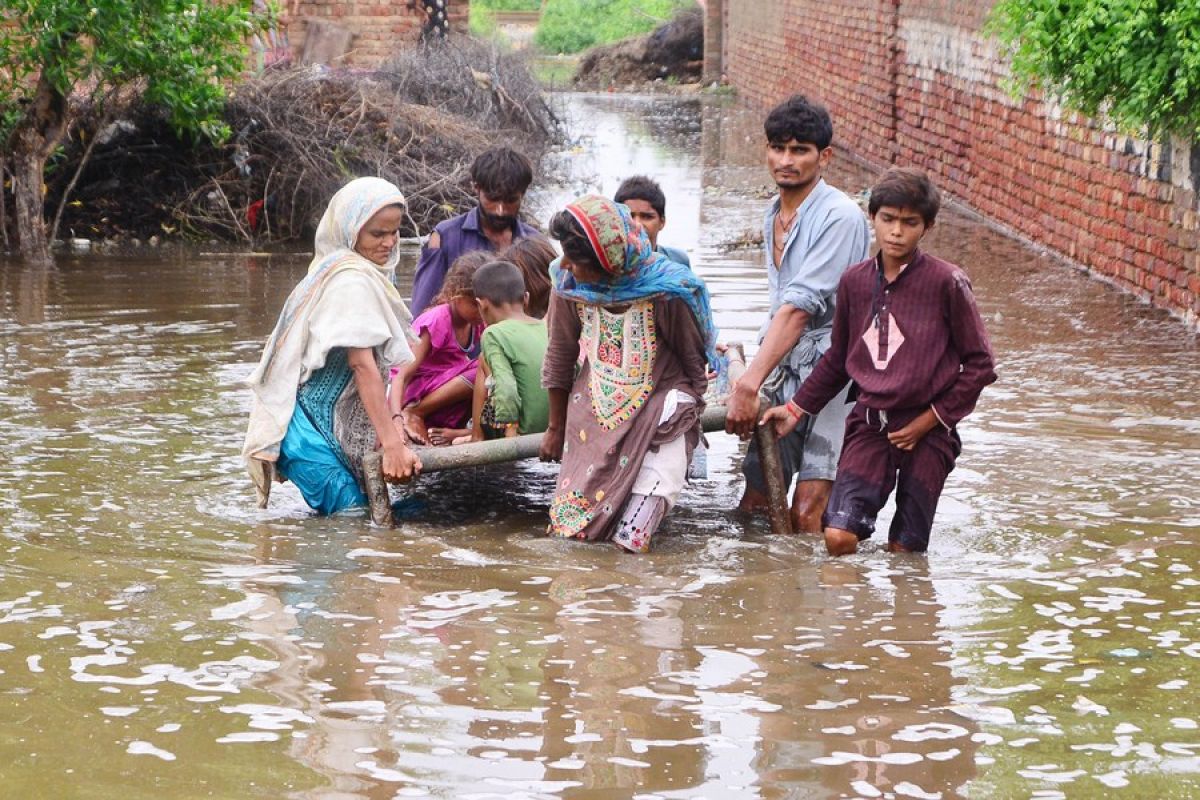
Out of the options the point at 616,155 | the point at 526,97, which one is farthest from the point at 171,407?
the point at 616,155

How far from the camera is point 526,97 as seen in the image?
18.7 meters

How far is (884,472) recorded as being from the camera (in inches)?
211

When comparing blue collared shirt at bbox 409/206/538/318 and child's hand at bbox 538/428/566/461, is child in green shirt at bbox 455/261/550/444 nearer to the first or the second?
child's hand at bbox 538/428/566/461

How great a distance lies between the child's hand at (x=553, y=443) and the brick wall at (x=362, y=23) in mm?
15507

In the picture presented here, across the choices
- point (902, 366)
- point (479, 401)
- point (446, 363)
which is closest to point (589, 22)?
point (446, 363)

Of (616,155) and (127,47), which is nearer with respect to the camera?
(127,47)

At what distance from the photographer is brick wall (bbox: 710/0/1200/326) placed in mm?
10266

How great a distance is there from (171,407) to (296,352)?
2.38 m

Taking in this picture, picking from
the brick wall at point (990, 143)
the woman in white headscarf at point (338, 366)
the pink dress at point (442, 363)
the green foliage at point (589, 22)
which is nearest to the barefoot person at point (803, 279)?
the woman in white headscarf at point (338, 366)

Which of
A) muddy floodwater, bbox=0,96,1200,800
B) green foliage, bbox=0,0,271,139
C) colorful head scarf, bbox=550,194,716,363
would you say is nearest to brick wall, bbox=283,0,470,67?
green foliage, bbox=0,0,271,139

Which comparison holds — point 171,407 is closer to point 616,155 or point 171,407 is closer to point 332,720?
point 332,720

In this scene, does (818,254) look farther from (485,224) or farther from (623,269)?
(485,224)

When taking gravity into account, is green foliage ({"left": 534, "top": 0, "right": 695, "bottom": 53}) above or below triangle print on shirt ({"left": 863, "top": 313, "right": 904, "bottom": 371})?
above

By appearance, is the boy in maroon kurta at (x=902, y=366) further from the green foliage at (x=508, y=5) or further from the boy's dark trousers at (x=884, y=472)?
the green foliage at (x=508, y=5)
